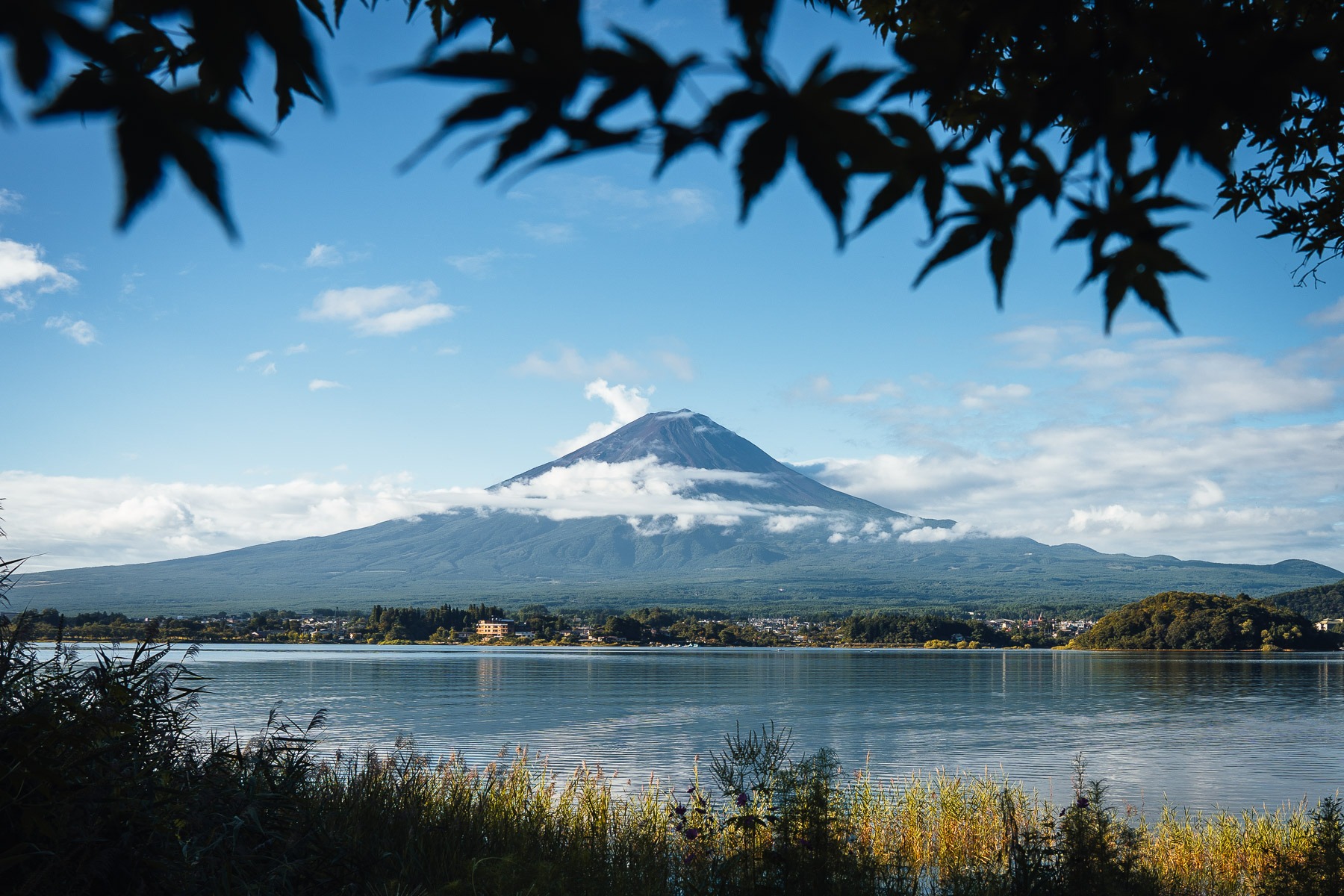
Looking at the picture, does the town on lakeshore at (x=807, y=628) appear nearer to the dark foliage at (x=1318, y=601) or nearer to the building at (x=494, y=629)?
the building at (x=494, y=629)

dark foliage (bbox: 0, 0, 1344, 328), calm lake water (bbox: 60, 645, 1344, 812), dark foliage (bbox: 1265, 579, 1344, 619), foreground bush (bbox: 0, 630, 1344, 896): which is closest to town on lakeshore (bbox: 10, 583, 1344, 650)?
dark foliage (bbox: 1265, 579, 1344, 619)

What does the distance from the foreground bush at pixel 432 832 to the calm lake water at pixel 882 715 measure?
3.97ft

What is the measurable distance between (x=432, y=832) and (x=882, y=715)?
44.7 meters

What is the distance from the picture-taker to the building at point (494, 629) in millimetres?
164875

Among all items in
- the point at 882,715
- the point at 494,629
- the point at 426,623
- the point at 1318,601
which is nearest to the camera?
the point at 882,715

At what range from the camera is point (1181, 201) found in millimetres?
1673

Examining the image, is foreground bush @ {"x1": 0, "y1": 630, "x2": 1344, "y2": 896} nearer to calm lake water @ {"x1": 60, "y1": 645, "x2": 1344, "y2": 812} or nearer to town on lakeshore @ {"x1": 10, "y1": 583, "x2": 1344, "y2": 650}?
calm lake water @ {"x1": 60, "y1": 645, "x2": 1344, "y2": 812}

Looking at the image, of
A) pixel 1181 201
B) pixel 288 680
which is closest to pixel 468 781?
pixel 1181 201

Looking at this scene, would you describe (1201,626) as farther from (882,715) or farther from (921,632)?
(882,715)

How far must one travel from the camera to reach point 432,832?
9.32 meters

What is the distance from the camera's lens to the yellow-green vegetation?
125 meters

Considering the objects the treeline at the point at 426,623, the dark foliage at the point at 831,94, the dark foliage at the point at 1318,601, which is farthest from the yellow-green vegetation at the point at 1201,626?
the dark foliage at the point at 831,94

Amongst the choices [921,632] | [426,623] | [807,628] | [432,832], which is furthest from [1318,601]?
[432,832]

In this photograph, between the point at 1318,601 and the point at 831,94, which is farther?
the point at 1318,601
